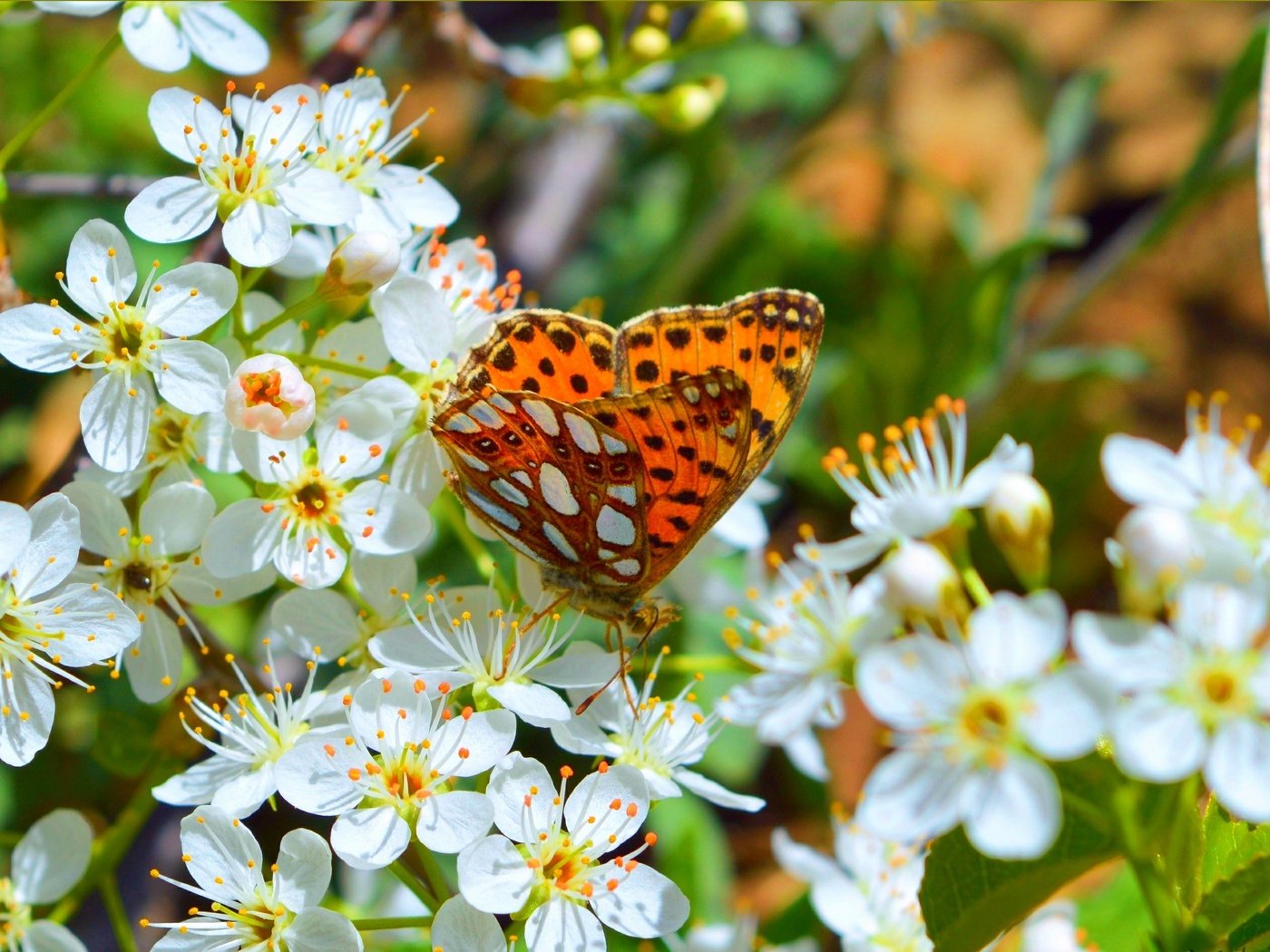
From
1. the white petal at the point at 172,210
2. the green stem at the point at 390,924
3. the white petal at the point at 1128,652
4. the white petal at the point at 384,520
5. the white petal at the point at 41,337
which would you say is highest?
the white petal at the point at 1128,652

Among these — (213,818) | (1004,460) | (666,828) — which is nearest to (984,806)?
(1004,460)

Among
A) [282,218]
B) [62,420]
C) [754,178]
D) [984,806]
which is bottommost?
[62,420]

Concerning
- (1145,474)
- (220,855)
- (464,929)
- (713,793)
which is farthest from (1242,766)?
(220,855)

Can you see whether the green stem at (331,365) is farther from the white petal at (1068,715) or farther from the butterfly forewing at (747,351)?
the white petal at (1068,715)

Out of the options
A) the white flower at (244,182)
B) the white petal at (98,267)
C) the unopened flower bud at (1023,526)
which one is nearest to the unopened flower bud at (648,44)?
the white flower at (244,182)

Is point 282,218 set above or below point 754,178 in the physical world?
above

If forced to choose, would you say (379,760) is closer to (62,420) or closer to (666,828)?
(666,828)

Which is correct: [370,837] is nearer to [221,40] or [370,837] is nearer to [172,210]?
[172,210]

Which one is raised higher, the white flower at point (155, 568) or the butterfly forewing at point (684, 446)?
the butterfly forewing at point (684, 446)
